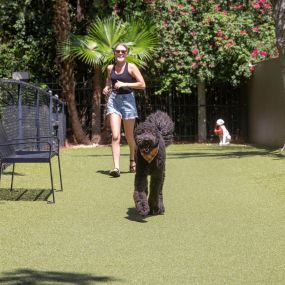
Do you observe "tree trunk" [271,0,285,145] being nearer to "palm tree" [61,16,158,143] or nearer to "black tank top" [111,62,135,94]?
"black tank top" [111,62,135,94]

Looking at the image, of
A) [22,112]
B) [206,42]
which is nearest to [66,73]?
[206,42]

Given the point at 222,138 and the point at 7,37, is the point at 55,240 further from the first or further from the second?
the point at 7,37

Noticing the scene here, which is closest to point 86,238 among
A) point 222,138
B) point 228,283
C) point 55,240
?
point 55,240

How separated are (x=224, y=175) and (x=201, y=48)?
1144 cm

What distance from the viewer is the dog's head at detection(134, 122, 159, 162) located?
710cm

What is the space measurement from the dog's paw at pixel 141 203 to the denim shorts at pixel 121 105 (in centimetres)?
404

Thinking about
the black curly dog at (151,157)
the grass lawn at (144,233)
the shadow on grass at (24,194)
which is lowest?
the grass lawn at (144,233)

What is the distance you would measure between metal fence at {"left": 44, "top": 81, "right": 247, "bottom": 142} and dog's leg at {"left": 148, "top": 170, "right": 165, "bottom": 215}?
1577 centimetres

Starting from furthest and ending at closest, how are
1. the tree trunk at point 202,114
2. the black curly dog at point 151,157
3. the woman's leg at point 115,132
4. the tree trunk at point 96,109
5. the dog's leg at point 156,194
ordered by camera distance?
the tree trunk at point 202,114 → the tree trunk at point 96,109 → the woman's leg at point 115,132 → the dog's leg at point 156,194 → the black curly dog at point 151,157

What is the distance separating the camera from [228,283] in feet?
16.6

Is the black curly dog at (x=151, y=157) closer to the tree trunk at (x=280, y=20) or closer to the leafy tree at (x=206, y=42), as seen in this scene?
the tree trunk at (x=280, y=20)

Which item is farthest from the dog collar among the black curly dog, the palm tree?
the palm tree

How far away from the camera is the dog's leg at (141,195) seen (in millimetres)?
7406

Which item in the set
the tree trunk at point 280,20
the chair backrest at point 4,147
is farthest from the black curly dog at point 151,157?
the tree trunk at point 280,20
